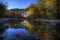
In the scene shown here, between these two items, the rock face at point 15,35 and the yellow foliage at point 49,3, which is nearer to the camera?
the rock face at point 15,35

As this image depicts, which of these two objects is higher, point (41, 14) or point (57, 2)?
point (57, 2)

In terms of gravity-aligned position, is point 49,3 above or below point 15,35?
above

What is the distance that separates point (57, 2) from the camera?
8148 mm

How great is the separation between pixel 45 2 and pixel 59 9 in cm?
85

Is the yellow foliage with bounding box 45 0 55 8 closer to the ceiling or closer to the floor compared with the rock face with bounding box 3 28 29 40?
closer to the ceiling

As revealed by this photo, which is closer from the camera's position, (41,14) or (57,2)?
→ (41,14)

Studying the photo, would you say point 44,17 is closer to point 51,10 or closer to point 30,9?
point 51,10

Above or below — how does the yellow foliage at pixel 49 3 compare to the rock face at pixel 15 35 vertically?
above

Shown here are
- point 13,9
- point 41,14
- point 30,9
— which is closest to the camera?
point 13,9

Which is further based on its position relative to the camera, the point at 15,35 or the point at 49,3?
the point at 49,3

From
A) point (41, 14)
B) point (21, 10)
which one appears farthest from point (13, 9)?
point (41, 14)

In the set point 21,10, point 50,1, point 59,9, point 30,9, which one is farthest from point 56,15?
point 21,10

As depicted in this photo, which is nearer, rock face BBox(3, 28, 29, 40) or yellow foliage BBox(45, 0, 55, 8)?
rock face BBox(3, 28, 29, 40)

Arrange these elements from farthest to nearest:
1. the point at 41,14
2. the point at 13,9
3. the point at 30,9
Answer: the point at 41,14 < the point at 30,9 < the point at 13,9
